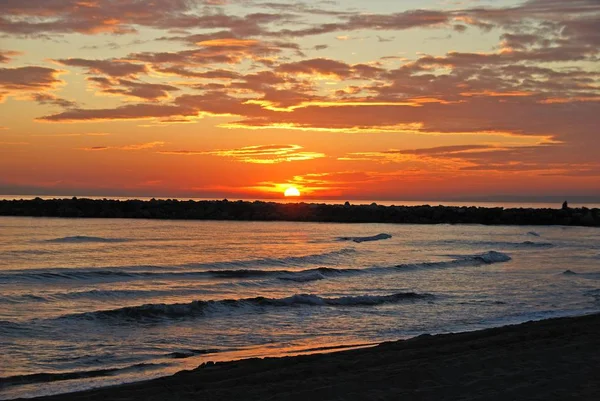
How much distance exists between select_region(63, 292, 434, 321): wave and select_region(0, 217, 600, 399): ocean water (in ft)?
0.10

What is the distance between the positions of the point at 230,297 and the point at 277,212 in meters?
40.5

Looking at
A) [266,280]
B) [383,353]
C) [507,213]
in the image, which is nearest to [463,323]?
[383,353]

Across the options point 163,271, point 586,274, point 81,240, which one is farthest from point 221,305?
point 81,240

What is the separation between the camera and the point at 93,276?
2011cm

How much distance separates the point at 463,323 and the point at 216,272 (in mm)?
10115

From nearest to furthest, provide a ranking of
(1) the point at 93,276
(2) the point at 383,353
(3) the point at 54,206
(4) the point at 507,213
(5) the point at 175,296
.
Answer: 1. (2) the point at 383,353
2. (5) the point at 175,296
3. (1) the point at 93,276
4. (3) the point at 54,206
5. (4) the point at 507,213

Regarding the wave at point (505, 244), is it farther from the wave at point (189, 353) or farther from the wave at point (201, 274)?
the wave at point (189, 353)

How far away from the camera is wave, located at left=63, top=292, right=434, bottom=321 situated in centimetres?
1406

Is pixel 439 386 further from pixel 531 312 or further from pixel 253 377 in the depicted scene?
pixel 531 312

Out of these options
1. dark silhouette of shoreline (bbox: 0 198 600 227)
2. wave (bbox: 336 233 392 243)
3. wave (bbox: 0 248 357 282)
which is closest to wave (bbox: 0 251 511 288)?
wave (bbox: 0 248 357 282)

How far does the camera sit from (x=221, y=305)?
611 inches

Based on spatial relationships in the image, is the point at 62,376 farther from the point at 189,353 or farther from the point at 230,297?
the point at 230,297

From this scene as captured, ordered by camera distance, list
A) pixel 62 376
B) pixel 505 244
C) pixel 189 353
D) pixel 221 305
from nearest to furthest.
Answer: pixel 62 376
pixel 189 353
pixel 221 305
pixel 505 244

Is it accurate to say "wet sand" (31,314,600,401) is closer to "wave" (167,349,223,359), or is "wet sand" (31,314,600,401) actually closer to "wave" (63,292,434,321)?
"wave" (167,349,223,359)
